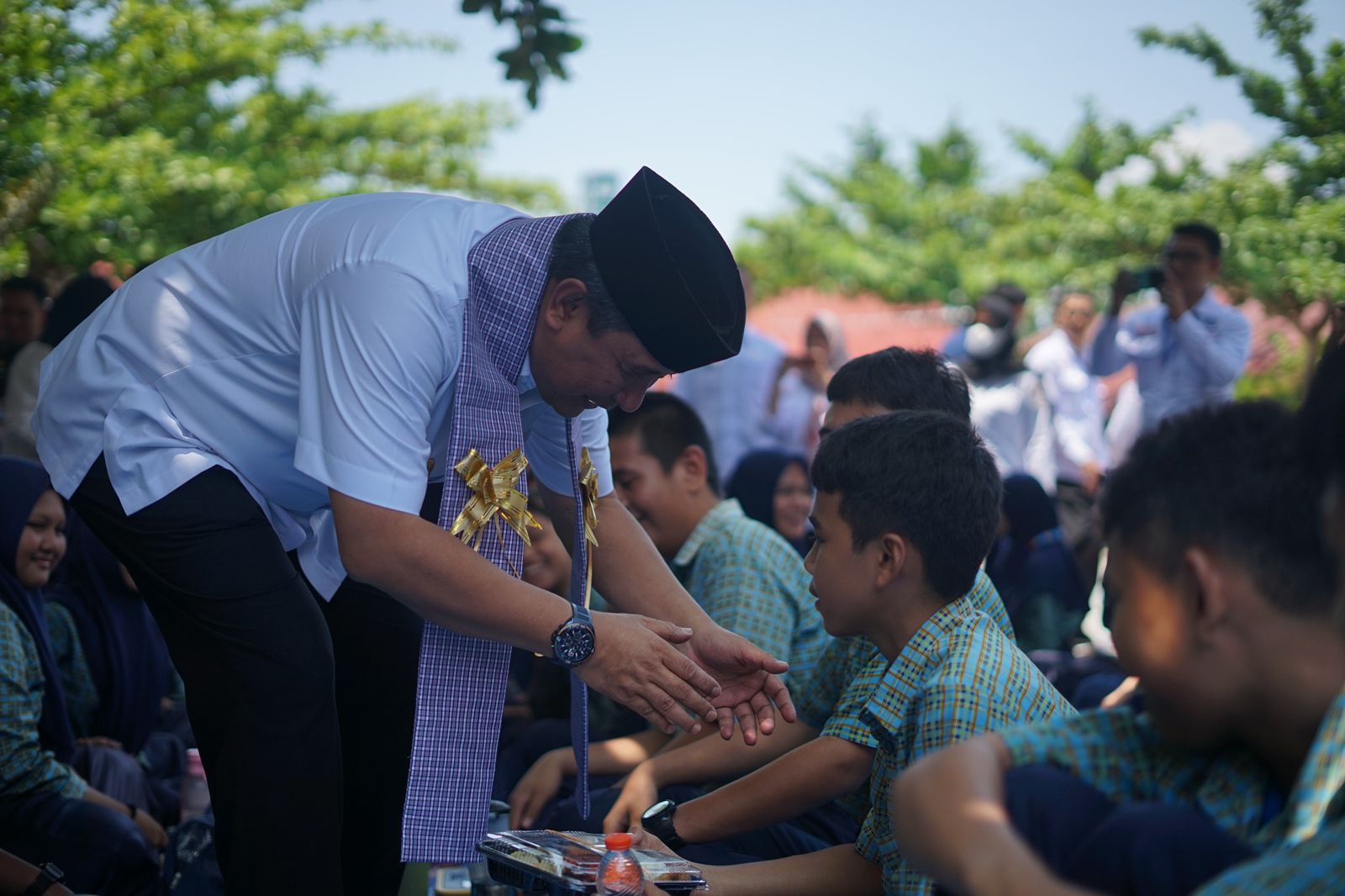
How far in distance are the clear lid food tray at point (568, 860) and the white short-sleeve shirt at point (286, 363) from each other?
69 centimetres

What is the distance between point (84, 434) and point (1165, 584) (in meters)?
1.99

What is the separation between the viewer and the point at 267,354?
2506 millimetres

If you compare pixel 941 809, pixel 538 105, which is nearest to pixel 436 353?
pixel 941 809

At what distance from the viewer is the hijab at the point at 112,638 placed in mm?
4234

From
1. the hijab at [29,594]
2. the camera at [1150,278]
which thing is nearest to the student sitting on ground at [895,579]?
the hijab at [29,594]

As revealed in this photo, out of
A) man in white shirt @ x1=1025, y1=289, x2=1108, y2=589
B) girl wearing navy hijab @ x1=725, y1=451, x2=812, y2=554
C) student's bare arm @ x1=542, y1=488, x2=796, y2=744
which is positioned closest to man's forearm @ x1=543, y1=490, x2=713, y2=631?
student's bare arm @ x1=542, y1=488, x2=796, y2=744

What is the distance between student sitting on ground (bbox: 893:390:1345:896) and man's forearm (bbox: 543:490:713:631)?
1.42 metres

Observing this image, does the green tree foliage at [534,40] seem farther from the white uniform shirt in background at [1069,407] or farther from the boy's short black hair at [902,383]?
the white uniform shirt in background at [1069,407]

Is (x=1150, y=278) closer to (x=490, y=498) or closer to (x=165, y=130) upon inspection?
(x=490, y=498)

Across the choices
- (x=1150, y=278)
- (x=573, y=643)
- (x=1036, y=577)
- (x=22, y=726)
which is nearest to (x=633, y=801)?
(x=573, y=643)

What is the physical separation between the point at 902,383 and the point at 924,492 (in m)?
0.92

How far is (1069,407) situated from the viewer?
767 centimetres

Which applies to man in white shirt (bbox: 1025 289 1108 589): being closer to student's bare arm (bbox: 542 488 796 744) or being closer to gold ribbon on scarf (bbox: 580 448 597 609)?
student's bare arm (bbox: 542 488 796 744)

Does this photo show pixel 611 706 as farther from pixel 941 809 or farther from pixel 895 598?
pixel 941 809
